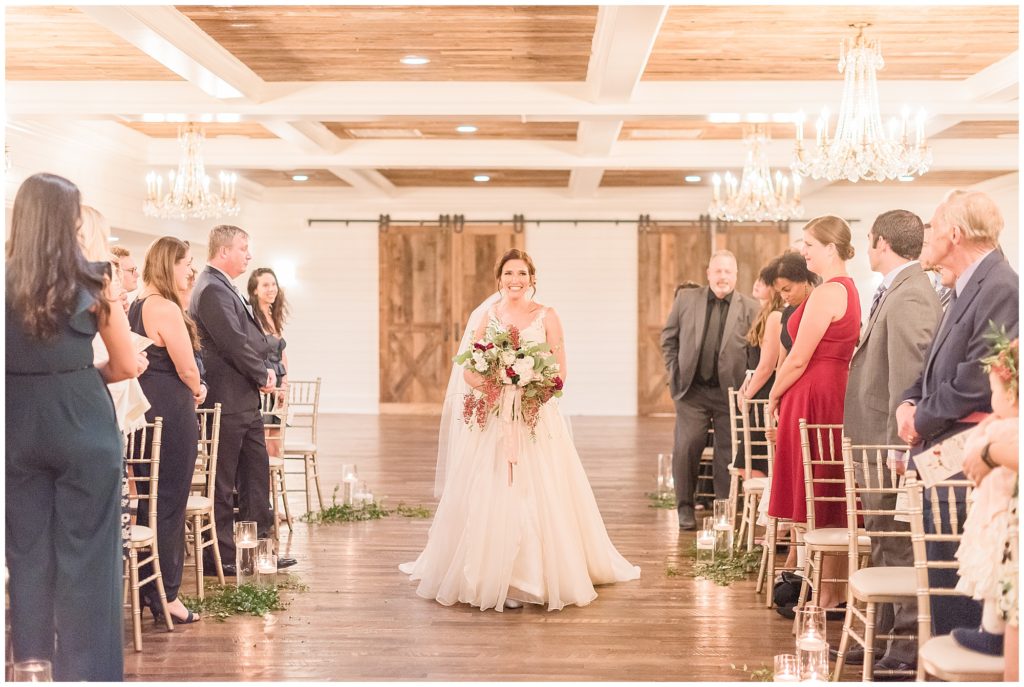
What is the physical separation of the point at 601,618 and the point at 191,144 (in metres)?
6.83

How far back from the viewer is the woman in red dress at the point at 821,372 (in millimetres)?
4660

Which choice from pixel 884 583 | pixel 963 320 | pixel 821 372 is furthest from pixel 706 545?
pixel 963 320

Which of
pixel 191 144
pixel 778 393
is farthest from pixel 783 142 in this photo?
pixel 778 393

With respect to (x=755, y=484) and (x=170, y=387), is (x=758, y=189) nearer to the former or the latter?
(x=755, y=484)

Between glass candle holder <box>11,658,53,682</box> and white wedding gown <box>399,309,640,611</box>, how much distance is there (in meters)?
2.39

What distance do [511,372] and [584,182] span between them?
872 centimetres

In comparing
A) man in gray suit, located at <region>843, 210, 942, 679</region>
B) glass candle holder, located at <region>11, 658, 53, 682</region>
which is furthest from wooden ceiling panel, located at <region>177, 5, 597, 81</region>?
glass candle holder, located at <region>11, 658, 53, 682</region>

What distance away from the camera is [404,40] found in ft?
22.6

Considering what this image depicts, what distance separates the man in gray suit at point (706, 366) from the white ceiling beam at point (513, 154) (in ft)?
14.9

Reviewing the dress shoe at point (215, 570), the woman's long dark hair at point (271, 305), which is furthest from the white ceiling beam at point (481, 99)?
the dress shoe at point (215, 570)

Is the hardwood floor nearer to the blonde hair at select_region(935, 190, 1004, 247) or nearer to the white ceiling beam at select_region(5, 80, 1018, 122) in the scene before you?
the blonde hair at select_region(935, 190, 1004, 247)

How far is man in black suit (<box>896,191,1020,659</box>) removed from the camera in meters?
3.22

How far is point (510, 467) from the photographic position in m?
5.05

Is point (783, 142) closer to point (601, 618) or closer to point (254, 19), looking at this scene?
point (254, 19)
